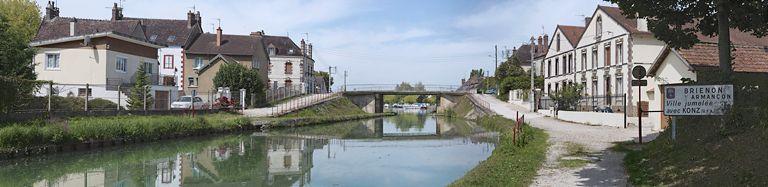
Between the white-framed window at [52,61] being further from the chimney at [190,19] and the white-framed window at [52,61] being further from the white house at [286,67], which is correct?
the white house at [286,67]

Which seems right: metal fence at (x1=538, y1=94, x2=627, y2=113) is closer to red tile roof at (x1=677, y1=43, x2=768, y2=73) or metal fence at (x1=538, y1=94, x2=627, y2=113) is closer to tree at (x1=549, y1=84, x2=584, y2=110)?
tree at (x1=549, y1=84, x2=584, y2=110)

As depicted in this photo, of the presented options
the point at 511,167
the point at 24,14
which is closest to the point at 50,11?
the point at 24,14

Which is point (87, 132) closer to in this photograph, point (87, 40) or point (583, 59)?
point (87, 40)

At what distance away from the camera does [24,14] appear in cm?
5328

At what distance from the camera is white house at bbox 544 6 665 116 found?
38156 millimetres

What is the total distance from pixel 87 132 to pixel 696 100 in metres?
19.3

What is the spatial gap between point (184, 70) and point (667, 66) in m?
52.5

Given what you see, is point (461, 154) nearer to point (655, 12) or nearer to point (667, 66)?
point (667, 66)

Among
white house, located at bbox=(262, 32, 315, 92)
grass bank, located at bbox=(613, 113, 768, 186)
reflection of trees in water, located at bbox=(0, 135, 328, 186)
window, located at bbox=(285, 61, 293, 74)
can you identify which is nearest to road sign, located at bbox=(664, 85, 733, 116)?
grass bank, located at bbox=(613, 113, 768, 186)

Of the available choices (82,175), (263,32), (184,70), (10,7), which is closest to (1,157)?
(82,175)

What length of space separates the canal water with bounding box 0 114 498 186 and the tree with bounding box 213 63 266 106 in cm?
2123

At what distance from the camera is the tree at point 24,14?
168ft

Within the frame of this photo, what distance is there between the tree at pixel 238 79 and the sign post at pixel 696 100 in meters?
38.6

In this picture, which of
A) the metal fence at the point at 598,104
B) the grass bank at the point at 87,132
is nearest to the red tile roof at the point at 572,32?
the metal fence at the point at 598,104
